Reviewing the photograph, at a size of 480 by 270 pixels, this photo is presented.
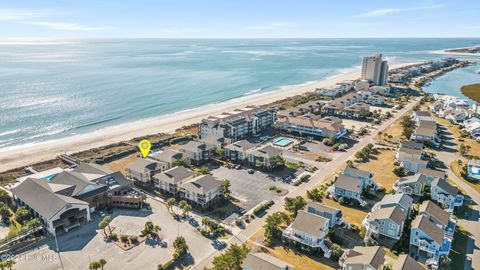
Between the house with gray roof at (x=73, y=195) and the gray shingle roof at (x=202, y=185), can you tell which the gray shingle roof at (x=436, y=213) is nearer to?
the gray shingle roof at (x=202, y=185)

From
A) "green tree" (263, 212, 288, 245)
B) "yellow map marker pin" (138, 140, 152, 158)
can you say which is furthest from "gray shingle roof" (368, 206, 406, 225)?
"yellow map marker pin" (138, 140, 152, 158)

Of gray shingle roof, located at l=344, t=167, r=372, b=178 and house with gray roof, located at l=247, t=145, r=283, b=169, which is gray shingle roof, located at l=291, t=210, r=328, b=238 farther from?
house with gray roof, located at l=247, t=145, r=283, b=169

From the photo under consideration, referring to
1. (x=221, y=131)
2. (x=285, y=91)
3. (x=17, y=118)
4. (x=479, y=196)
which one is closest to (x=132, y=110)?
(x=17, y=118)

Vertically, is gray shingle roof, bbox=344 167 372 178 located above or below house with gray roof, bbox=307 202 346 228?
above

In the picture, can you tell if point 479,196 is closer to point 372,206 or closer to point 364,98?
point 372,206

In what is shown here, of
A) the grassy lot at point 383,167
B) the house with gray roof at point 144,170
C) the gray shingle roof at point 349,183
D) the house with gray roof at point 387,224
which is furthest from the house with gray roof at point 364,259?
the house with gray roof at point 144,170

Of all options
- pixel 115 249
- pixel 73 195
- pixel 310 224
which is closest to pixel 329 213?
pixel 310 224

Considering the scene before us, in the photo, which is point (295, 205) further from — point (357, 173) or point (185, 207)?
point (185, 207)
